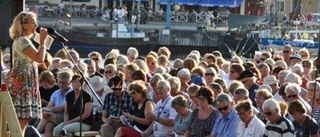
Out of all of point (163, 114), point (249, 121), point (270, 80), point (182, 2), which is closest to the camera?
point (249, 121)

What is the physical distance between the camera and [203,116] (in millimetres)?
9383

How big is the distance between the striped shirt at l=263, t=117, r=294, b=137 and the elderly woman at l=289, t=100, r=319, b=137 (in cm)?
20

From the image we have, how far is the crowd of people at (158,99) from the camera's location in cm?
782

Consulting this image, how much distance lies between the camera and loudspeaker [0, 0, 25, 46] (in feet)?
22.3

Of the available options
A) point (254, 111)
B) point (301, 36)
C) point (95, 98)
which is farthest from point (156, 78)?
point (301, 36)

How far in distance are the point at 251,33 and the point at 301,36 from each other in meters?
3.31

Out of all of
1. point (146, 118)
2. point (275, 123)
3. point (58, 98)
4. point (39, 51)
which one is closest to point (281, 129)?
point (275, 123)

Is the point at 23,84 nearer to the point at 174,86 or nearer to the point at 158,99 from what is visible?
the point at 158,99

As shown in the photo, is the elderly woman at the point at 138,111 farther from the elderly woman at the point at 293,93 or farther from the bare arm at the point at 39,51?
the bare arm at the point at 39,51

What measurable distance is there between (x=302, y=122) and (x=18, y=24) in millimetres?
3007

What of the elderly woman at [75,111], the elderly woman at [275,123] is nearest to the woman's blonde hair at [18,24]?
the elderly woman at [275,123]

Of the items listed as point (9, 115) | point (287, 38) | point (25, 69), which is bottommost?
point (287, 38)

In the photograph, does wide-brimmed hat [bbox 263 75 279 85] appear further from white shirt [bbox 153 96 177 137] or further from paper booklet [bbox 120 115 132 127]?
paper booklet [bbox 120 115 132 127]

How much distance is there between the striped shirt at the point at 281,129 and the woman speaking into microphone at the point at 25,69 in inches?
87.8
